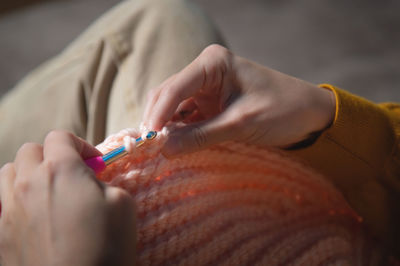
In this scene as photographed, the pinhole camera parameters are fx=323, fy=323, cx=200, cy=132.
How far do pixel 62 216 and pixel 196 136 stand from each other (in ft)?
0.63

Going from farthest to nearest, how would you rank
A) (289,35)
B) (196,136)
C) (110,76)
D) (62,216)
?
(289,35) → (110,76) → (196,136) → (62,216)

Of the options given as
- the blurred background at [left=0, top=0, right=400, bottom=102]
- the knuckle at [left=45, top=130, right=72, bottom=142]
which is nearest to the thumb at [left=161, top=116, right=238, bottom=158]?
the knuckle at [left=45, top=130, right=72, bottom=142]

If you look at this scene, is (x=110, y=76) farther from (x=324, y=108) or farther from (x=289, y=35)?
(x=289, y=35)

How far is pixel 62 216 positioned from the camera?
10.8 inches

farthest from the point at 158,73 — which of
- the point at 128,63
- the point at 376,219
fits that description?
the point at 376,219

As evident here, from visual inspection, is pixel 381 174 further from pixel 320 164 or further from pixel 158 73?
pixel 158 73

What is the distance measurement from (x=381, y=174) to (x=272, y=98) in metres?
0.25

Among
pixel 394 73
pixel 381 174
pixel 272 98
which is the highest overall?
pixel 272 98

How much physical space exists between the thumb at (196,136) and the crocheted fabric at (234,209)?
0.01 meters

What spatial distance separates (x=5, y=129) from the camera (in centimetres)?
62

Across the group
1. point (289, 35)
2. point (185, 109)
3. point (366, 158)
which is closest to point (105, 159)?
point (185, 109)

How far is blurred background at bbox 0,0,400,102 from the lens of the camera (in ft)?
3.45

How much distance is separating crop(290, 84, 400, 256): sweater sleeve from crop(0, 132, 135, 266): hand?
0.33m

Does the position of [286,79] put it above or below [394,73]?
above
